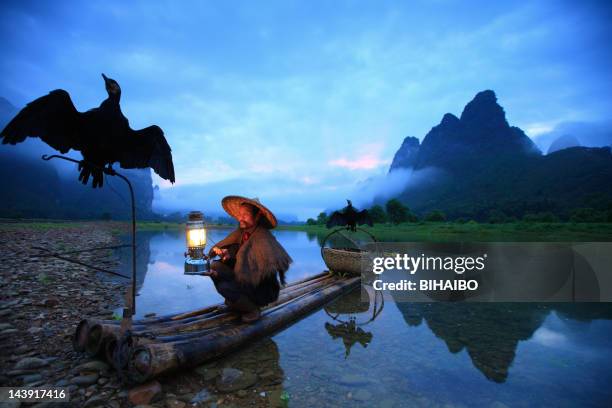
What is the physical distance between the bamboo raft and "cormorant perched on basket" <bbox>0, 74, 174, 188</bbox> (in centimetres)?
197

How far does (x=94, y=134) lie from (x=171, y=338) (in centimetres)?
284

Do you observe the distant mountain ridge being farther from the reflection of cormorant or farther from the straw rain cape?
the straw rain cape

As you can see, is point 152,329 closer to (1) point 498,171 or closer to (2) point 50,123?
(2) point 50,123

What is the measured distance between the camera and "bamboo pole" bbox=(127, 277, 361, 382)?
321 centimetres

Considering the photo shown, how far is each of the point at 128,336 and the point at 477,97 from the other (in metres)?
171

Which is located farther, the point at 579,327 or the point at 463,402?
the point at 579,327

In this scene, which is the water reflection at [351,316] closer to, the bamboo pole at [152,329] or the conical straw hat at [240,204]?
the bamboo pole at [152,329]

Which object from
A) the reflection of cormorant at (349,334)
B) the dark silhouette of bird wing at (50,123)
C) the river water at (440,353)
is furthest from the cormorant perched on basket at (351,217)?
the dark silhouette of bird wing at (50,123)

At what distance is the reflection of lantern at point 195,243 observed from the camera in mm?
4602

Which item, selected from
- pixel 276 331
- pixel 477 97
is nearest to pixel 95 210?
pixel 276 331

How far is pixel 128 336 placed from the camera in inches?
129

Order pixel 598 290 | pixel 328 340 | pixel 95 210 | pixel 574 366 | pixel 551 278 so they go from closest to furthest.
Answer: pixel 574 366
pixel 328 340
pixel 598 290
pixel 551 278
pixel 95 210

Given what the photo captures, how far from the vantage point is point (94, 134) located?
3.76 metres

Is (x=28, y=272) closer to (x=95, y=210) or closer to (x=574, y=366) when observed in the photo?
(x=574, y=366)
